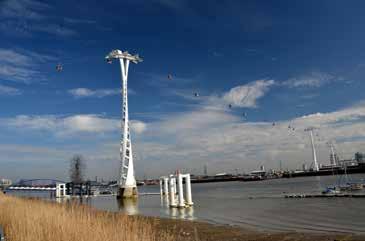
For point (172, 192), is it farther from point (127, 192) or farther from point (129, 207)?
point (127, 192)

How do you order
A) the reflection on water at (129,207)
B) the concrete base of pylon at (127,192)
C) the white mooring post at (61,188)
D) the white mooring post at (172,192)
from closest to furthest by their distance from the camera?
the reflection on water at (129,207) → the white mooring post at (172,192) → the concrete base of pylon at (127,192) → the white mooring post at (61,188)

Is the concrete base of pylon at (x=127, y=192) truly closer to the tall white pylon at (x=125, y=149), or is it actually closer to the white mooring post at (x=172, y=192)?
the tall white pylon at (x=125, y=149)

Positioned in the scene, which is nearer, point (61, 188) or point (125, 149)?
point (125, 149)

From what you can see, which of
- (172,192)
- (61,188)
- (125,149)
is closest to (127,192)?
(125,149)

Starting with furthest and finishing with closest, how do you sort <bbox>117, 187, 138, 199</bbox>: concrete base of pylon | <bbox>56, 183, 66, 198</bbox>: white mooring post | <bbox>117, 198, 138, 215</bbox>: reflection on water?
<bbox>56, 183, 66, 198</bbox>: white mooring post → <bbox>117, 187, 138, 199</bbox>: concrete base of pylon → <bbox>117, 198, 138, 215</bbox>: reflection on water

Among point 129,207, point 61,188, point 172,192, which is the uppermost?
point 61,188

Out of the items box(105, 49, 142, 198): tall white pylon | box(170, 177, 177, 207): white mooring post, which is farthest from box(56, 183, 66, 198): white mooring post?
box(170, 177, 177, 207): white mooring post

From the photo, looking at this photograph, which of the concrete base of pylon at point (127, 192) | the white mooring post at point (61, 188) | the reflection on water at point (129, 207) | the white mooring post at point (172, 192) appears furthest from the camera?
the white mooring post at point (61, 188)

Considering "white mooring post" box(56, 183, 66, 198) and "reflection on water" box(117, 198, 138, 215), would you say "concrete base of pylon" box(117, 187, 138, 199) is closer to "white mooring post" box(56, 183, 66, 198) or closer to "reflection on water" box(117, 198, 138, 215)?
"reflection on water" box(117, 198, 138, 215)

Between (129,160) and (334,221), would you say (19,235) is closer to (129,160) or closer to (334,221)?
(334,221)

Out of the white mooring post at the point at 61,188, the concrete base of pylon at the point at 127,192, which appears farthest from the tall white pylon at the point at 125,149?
the white mooring post at the point at 61,188

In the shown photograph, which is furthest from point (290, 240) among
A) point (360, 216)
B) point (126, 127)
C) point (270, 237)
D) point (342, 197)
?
point (126, 127)

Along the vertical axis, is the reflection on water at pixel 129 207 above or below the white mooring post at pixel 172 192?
below

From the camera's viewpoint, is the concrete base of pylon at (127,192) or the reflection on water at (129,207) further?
the concrete base of pylon at (127,192)
